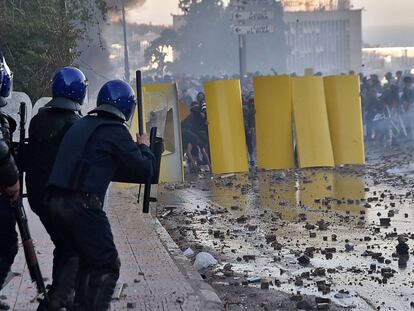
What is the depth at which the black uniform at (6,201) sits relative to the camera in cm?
598

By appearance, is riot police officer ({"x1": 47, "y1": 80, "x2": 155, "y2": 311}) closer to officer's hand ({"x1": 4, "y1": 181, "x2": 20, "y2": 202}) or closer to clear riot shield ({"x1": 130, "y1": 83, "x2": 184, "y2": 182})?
officer's hand ({"x1": 4, "y1": 181, "x2": 20, "y2": 202})

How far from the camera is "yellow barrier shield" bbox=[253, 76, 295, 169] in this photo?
17.6m

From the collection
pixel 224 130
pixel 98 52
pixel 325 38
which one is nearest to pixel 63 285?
pixel 224 130

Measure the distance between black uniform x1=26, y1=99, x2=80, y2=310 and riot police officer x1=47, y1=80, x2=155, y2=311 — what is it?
0.80 feet

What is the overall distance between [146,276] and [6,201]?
2.13 meters

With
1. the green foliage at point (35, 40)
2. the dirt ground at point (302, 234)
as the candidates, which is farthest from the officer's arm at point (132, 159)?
the green foliage at point (35, 40)

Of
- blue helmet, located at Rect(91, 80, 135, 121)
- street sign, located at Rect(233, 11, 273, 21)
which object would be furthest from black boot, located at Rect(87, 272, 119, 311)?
street sign, located at Rect(233, 11, 273, 21)

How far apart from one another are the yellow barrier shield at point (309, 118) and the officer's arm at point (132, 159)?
1168 cm

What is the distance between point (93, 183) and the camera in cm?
596

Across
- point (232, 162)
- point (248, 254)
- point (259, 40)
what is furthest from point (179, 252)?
point (259, 40)

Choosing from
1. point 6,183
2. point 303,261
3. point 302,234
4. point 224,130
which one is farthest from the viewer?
point 224,130

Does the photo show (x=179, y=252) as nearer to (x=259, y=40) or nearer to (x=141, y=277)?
(x=141, y=277)

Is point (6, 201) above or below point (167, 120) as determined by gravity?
below

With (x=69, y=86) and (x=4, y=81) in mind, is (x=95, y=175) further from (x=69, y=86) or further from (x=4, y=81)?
(x=4, y=81)
